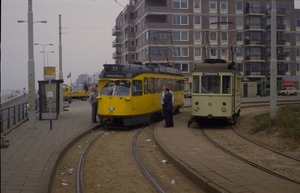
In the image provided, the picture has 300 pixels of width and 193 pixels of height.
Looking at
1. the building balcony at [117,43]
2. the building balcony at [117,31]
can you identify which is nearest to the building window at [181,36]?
the building balcony at [117,43]

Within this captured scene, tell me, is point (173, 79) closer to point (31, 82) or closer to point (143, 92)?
point (143, 92)

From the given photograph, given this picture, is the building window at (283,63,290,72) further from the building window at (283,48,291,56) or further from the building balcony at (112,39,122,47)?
the building balcony at (112,39,122,47)

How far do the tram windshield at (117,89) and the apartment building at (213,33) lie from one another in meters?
36.6

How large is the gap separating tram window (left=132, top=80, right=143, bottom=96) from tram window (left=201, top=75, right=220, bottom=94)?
2882 mm

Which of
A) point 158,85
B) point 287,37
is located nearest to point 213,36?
point 287,37

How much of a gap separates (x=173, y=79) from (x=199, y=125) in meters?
5.70

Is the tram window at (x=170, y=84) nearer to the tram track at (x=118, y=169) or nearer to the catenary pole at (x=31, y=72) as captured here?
the tram track at (x=118, y=169)

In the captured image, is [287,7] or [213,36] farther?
[287,7]

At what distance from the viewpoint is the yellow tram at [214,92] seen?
18266 millimetres

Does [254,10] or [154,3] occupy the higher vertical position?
[154,3]

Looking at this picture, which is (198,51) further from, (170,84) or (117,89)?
(117,89)

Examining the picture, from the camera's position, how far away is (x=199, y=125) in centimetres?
2073

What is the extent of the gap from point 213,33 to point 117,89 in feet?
132

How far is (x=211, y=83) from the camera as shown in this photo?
1850cm
